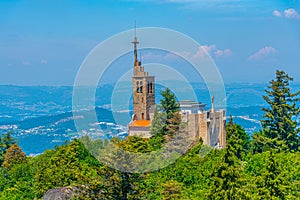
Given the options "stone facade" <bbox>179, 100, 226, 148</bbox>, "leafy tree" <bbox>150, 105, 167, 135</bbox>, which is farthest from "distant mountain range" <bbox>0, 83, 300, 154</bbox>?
"leafy tree" <bbox>150, 105, 167, 135</bbox>

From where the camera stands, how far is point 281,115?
40.0 m

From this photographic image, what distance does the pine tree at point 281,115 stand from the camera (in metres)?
39.6

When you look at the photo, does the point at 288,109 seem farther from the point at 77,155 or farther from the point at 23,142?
the point at 23,142

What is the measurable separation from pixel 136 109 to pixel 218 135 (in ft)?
37.0

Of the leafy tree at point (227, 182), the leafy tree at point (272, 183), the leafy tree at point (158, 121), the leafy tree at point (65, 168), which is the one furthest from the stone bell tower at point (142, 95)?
the leafy tree at point (272, 183)

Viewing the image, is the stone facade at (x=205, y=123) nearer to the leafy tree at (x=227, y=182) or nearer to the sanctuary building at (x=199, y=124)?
the sanctuary building at (x=199, y=124)

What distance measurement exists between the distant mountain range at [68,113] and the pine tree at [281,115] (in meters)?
3.65

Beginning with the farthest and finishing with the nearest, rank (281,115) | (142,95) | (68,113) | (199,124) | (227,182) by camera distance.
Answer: (68,113)
(142,95)
(281,115)
(199,124)
(227,182)

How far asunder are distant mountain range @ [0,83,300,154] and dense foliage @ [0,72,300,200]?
278 centimetres

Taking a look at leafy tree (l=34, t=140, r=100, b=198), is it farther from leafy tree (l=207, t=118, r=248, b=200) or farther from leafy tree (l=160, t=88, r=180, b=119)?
leafy tree (l=160, t=88, r=180, b=119)

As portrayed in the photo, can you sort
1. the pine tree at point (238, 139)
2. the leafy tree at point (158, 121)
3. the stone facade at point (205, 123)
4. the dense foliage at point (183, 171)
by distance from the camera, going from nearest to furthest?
the dense foliage at point (183, 171), the pine tree at point (238, 139), the stone facade at point (205, 123), the leafy tree at point (158, 121)

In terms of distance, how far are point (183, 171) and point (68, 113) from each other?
85.4 m

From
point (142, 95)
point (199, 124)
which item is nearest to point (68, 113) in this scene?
point (142, 95)

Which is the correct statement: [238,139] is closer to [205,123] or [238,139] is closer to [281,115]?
[205,123]
